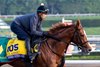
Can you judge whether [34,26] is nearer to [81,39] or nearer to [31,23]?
[31,23]

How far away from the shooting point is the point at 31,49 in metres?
8.40

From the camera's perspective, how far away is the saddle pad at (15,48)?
27.8ft

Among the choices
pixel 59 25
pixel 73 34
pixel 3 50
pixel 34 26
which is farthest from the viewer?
pixel 3 50

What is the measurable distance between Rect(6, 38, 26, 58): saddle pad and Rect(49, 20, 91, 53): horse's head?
0.59 metres

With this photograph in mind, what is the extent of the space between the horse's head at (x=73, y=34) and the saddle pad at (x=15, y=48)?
0.59 metres

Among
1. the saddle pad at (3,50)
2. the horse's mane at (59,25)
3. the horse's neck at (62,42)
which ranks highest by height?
the horse's mane at (59,25)

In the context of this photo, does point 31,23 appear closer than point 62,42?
Yes

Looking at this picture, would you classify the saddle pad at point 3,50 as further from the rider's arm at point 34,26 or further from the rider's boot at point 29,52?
the rider's arm at point 34,26

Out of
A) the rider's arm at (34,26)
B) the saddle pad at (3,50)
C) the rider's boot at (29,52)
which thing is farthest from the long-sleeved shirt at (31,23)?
the saddle pad at (3,50)

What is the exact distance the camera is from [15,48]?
858 centimetres

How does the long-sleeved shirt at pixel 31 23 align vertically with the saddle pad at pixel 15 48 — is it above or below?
above

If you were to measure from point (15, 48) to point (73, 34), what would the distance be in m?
1.13

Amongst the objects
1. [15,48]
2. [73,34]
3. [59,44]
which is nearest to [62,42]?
[59,44]

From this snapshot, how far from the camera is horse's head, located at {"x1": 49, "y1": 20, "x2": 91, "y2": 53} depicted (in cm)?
824
